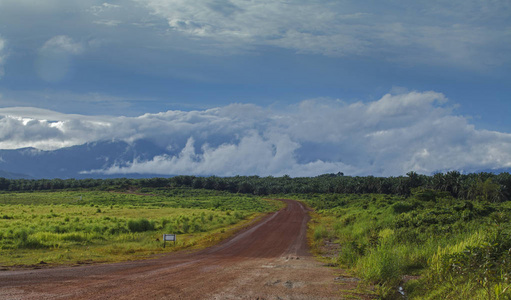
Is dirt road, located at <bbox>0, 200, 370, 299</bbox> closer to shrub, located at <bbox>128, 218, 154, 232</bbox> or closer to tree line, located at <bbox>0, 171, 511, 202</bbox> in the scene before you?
shrub, located at <bbox>128, 218, 154, 232</bbox>

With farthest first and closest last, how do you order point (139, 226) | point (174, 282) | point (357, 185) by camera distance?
1. point (357, 185)
2. point (139, 226)
3. point (174, 282)

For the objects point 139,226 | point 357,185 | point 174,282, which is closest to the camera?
point 174,282

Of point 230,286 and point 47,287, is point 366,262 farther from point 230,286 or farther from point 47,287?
point 47,287

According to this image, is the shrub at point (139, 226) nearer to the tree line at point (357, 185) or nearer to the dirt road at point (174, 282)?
the dirt road at point (174, 282)

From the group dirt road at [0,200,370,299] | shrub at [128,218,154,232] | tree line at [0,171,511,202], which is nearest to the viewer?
dirt road at [0,200,370,299]

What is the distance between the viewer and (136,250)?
71.5 ft

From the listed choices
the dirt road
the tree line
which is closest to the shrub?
the dirt road

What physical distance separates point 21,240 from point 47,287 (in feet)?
46.7

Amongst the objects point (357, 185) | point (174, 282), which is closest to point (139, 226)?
point (174, 282)

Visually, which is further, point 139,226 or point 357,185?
point 357,185

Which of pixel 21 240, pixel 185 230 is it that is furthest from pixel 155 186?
pixel 21 240

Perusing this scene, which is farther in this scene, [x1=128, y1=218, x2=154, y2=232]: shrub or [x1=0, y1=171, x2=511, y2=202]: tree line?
[x1=0, y1=171, x2=511, y2=202]: tree line

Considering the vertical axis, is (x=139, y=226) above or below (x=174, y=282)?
below

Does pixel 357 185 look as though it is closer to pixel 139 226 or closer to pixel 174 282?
pixel 139 226
